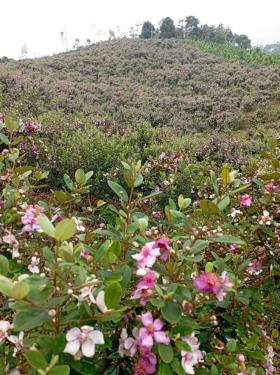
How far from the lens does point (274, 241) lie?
2.07m

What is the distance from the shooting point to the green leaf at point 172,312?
1128mm

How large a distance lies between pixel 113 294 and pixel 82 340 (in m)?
0.15

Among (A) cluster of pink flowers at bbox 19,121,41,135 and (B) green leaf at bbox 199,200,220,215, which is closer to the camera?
(B) green leaf at bbox 199,200,220,215

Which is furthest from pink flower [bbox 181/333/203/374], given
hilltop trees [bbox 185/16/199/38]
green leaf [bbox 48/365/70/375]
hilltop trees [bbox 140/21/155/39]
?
hilltop trees [bbox 185/16/199/38]

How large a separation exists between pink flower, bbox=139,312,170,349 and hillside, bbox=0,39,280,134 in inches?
490

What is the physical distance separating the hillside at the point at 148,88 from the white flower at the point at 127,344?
40.6ft

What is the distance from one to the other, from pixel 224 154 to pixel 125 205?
35.7ft

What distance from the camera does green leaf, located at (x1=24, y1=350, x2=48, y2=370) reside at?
37.8 inches

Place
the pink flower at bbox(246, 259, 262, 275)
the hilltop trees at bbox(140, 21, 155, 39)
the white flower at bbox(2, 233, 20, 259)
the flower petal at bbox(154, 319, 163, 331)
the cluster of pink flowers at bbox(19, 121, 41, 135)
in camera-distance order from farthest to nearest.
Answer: the hilltop trees at bbox(140, 21, 155, 39) < the cluster of pink flowers at bbox(19, 121, 41, 135) < the pink flower at bbox(246, 259, 262, 275) < the white flower at bbox(2, 233, 20, 259) < the flower petal at bbox(154, 319, 163, 331)

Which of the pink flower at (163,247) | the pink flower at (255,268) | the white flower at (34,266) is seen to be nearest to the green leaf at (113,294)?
the pink flower at (163,247)

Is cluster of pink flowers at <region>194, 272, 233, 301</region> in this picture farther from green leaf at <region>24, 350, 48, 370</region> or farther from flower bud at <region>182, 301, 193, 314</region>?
green leaf at <region>24, 350, 48, 370</region>

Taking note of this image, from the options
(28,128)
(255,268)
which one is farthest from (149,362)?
(28,128)

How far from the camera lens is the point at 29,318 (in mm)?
1016

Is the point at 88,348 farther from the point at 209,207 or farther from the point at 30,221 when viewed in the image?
the point at 30,221
